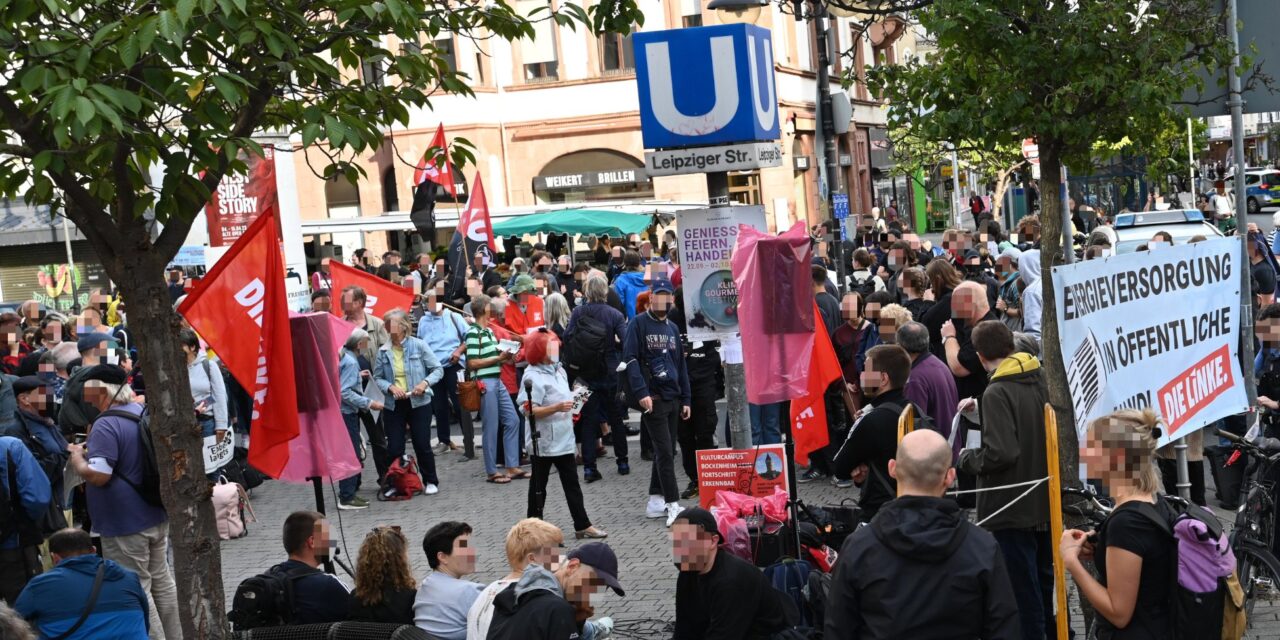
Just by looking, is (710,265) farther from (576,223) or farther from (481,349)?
(576,223)

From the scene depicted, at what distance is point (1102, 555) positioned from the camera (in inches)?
194

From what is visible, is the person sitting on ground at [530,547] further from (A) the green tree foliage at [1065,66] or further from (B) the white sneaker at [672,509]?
(B) the white sneaker at [672,509]

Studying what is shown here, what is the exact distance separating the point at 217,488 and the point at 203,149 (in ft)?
18.2

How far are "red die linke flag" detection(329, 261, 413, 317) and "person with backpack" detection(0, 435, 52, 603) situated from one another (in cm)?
628

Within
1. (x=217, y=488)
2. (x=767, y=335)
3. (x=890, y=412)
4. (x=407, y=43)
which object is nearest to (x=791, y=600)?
(x=890, y=412)

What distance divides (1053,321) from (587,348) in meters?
4.72

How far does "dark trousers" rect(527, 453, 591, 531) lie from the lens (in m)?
11.4

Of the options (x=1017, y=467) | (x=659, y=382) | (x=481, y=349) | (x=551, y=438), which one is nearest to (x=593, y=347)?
(x=659, y=382)

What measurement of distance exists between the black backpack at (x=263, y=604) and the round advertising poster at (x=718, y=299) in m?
3.44

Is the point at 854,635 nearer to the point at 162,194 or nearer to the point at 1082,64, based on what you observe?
the point at 162,194

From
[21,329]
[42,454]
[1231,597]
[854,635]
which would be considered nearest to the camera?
[854,635]

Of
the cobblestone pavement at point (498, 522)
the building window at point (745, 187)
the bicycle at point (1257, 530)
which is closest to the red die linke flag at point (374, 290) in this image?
the cobblestone pavement at point (498, 522)

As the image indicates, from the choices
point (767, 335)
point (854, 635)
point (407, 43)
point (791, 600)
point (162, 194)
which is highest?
point (407, 43)

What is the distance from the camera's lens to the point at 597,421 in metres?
14.2
